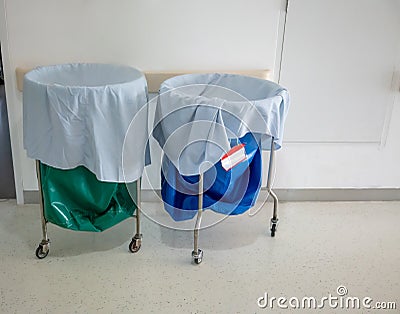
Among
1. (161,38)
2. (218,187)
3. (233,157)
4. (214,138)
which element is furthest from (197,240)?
(161,38)

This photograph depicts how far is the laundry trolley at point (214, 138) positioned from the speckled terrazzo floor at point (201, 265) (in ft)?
0.53

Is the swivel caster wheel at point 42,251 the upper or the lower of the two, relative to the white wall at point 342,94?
lower

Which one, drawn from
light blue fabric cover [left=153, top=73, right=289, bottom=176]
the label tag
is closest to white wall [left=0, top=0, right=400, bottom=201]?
light blue fabric cover [left=153, top=73, right=289, bottom=176]

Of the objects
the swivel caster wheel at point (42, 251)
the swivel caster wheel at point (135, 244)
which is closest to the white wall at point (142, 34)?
the swivel caster wheel at point (42, 251)

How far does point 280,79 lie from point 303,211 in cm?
78

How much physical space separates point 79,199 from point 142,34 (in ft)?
2.96

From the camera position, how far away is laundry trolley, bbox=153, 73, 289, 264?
5.97 feet

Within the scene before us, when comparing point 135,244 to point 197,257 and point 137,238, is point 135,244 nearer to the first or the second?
point 137,238

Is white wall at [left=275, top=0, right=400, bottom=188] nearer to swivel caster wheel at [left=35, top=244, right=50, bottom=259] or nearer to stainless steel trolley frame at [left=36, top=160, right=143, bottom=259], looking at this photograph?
stainless steel trolley frame at [left=36, top=160, right=143, bottom=259]

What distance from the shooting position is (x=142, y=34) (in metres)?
2.35

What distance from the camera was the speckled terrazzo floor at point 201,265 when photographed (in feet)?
6.22

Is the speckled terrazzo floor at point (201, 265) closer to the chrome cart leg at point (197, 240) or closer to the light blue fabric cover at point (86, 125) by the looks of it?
the chrome cart leg at point (197, 240)

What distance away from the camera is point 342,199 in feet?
9.24

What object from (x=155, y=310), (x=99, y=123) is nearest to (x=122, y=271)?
(x=155, y=310)
